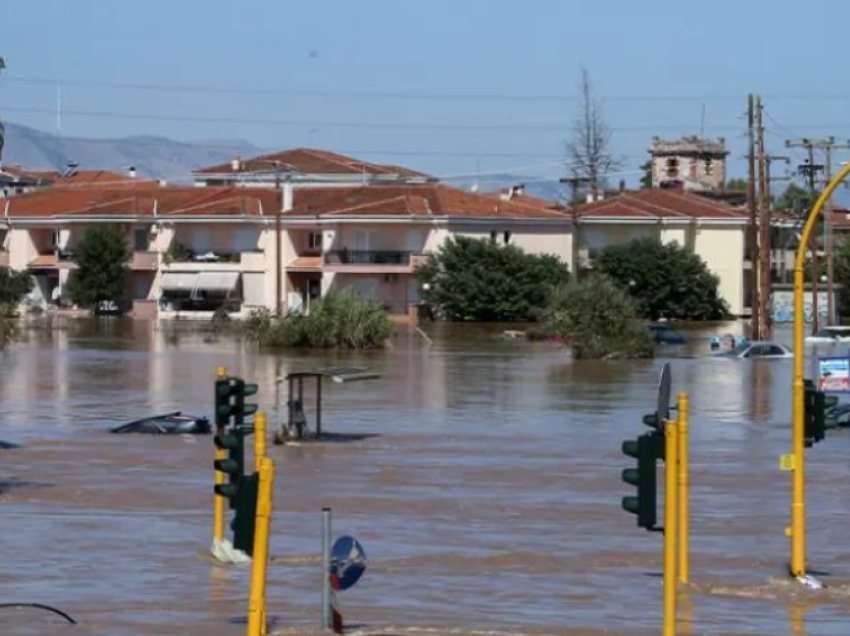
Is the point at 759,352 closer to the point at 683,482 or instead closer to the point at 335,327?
the point at 335,327

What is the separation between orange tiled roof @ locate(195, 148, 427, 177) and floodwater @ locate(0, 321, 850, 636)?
2416 inches

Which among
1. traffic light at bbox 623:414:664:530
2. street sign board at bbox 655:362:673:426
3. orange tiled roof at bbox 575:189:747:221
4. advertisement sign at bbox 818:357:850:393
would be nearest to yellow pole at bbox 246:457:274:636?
traffic light at bbox 623:414:664:530

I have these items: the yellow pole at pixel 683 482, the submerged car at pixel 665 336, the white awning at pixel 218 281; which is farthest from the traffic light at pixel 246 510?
the white awning at pixel 218 281

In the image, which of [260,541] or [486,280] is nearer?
[260,541]

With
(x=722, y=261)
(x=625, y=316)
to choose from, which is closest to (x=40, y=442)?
(x=625, y=316)

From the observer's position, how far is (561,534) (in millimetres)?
23688

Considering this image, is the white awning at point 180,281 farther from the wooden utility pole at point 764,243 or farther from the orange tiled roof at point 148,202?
the wooden utility pole at point 764,243

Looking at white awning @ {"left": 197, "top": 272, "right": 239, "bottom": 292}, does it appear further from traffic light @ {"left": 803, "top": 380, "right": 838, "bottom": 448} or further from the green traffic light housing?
the green traffic light housing

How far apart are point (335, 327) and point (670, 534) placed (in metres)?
57.3

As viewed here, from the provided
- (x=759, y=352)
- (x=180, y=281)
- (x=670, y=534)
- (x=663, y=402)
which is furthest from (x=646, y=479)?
(x=180, y=281)

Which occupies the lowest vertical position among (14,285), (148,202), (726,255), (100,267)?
(14,285)

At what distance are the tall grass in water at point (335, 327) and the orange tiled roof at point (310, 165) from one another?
38974mm

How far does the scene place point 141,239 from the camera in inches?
3903

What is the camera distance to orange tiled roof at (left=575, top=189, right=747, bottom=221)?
322 ft
